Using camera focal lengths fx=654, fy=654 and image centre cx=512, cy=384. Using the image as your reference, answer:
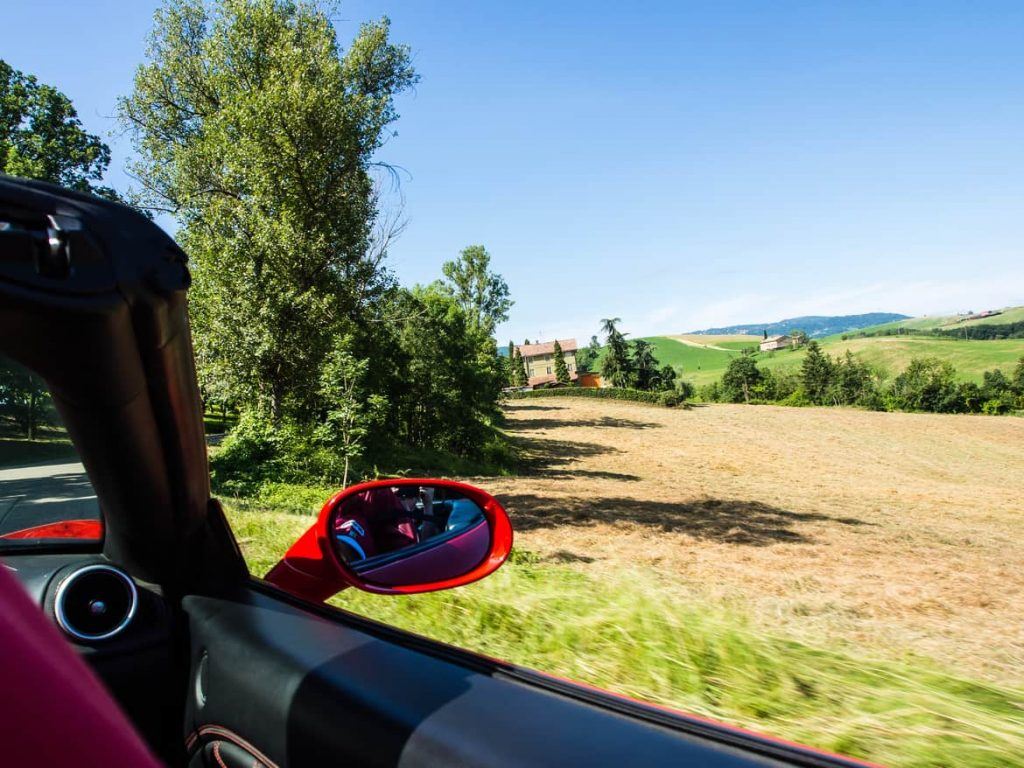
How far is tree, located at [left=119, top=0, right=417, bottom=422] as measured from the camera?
15.0 m

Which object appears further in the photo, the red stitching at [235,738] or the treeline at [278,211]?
the treeline at [278,211]

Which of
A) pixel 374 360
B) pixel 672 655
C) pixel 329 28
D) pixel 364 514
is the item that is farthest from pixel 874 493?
pixel 364 514

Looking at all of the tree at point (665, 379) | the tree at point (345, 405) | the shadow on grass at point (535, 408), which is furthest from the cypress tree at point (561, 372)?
the tree at point (345, 405)

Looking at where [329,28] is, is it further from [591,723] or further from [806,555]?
[591,723]

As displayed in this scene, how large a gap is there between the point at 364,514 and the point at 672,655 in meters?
1.78

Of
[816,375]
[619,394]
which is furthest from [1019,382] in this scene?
[619,394]

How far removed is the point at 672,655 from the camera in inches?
116

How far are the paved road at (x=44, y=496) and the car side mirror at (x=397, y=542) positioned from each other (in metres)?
0.49

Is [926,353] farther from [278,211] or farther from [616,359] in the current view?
[278,211]

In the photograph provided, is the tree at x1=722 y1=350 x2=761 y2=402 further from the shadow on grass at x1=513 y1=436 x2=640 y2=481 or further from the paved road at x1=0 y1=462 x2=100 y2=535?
the paved road at x1=0 y1=462 x2=100 y2=535

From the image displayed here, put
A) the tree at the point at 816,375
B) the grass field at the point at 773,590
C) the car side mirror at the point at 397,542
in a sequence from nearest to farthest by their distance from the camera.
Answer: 1. the car side mirror at the point at 397,542
2. the grass field at the point at 773,590
3. the tree at the point at 816,375

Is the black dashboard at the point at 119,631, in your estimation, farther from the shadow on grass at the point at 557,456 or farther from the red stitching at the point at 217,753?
the shadow on grass at the point at 557,456

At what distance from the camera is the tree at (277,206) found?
14969mm

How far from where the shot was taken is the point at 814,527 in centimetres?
1700
